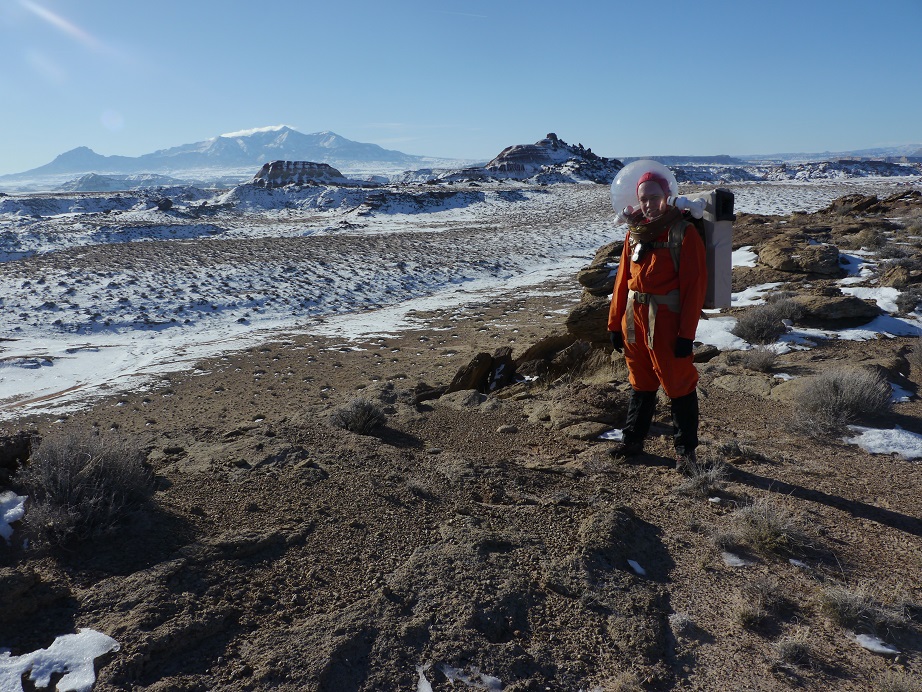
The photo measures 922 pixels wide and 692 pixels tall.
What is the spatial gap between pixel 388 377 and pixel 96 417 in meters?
4.27

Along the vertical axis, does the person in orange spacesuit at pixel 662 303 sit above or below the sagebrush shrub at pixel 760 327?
above

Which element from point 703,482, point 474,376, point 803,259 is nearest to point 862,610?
point 703,482

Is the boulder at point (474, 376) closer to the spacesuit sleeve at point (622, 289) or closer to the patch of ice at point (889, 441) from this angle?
the spacesuit sleeve at point (622, 289)

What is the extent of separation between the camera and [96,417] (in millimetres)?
8094

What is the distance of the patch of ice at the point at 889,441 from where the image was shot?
4090mm

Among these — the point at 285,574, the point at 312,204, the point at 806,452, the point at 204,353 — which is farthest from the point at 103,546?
the point at 312,204

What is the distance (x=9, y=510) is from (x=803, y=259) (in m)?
12.3

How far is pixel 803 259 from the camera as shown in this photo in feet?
35.7

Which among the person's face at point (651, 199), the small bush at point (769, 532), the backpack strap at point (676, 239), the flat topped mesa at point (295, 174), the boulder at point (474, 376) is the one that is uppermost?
the flat topped mesa at point (295, 174)

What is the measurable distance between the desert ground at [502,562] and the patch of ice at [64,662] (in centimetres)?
5

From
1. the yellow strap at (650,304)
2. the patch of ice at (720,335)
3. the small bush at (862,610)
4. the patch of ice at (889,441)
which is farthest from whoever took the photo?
the patch of ice at (720,335)

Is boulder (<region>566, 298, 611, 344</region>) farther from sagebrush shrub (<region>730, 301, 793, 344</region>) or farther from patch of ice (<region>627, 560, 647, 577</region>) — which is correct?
patch of ice (<region>627, 560, 647, 577</region>)

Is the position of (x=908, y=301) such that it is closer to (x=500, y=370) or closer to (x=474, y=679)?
(x=500, y=370)

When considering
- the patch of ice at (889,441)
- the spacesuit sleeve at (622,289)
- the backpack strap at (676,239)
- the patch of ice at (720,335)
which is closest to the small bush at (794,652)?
the backpack strap at (676,239)
